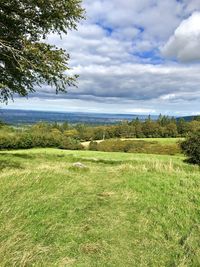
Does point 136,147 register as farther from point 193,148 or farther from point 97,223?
point 97,223

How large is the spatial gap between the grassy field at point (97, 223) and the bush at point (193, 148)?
4262 centimetres

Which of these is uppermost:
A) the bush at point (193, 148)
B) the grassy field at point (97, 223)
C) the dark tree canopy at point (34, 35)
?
the dark tree canopy at point (34, 35)

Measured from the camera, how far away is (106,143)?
106 m

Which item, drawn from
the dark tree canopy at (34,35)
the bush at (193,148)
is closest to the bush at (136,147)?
the bush at (193,148)

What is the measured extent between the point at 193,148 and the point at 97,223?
50.1 m

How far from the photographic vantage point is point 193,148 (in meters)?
55.5

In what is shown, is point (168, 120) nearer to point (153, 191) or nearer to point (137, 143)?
point (137, 143)

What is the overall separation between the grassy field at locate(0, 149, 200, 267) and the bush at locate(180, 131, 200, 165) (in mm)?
42624

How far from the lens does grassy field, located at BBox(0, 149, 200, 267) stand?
5773mm

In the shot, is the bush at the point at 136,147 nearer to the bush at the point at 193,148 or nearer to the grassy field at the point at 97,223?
the bush at the point at 193,148

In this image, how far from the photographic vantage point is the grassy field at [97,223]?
227 inches

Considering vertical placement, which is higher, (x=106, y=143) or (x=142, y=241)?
(x=142, y=241)

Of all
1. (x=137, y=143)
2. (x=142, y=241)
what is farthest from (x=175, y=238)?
(x=137, y=143)

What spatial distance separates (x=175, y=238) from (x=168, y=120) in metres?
148
